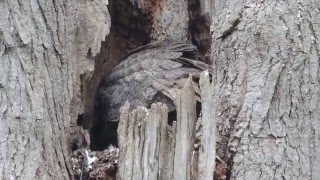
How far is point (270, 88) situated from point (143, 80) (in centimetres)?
56

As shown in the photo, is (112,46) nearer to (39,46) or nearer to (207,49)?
(207,49)

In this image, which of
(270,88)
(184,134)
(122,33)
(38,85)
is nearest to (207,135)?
(184,134)

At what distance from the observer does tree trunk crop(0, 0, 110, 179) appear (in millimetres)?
1839

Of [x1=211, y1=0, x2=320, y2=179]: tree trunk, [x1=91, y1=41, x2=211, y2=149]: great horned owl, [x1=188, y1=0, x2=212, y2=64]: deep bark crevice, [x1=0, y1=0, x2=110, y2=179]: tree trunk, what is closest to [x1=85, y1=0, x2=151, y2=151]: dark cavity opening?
[x1=91, y1=41, x2=211, y2=149]: great horned owl

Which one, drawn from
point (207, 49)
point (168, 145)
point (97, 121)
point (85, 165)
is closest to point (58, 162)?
point (85, 165)

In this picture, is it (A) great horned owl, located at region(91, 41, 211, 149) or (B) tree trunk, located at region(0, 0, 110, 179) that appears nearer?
(B) tree trunk, located at region(0, 0, 110, 179)

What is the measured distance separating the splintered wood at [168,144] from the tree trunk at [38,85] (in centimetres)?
21

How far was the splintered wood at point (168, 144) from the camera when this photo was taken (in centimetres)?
175

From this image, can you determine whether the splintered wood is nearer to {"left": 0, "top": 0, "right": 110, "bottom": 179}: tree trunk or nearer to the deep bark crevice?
{"left": 0, "top": 0, "right": 110, "bottom": 179}: tree trunk

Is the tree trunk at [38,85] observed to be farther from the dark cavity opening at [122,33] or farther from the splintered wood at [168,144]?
the dark cavity opening at [122,33]

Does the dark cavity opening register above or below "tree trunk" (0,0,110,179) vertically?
above

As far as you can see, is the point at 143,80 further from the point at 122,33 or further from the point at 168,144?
the point at 168,144

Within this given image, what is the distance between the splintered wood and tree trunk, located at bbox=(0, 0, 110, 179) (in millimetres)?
211

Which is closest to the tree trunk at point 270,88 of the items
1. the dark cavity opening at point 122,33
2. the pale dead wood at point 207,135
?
the pale dead wood at point 207,135
